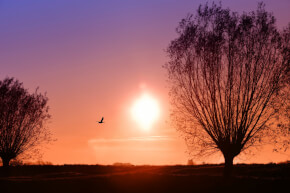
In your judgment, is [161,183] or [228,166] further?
[161,183]

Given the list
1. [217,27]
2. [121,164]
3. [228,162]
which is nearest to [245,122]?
[228,162]

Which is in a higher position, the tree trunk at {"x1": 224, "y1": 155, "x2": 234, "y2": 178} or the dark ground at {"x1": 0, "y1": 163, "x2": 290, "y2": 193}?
the tree trunk at {"x1": 224, "y1": 155, "x2": 234, "y2": 178}

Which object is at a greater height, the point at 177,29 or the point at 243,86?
the point at 177,29

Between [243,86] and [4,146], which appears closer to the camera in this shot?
[243,86]

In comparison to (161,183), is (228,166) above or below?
above

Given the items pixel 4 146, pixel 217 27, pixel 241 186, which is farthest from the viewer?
pixel 4 146

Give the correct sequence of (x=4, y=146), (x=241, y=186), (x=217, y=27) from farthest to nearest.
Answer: (x=4, y=146), (x=217, y=27), (x=241, y=186)

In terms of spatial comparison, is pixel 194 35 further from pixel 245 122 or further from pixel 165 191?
pixel 165 191

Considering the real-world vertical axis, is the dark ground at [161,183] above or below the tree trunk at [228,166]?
below

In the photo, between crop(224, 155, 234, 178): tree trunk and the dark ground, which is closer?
the dark ground

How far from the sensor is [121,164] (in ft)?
162

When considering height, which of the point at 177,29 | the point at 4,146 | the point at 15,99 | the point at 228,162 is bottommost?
the point at 228,162

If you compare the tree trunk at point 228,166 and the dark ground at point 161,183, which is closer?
the dark ground at point 161,183

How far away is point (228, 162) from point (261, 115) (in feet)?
15.8
